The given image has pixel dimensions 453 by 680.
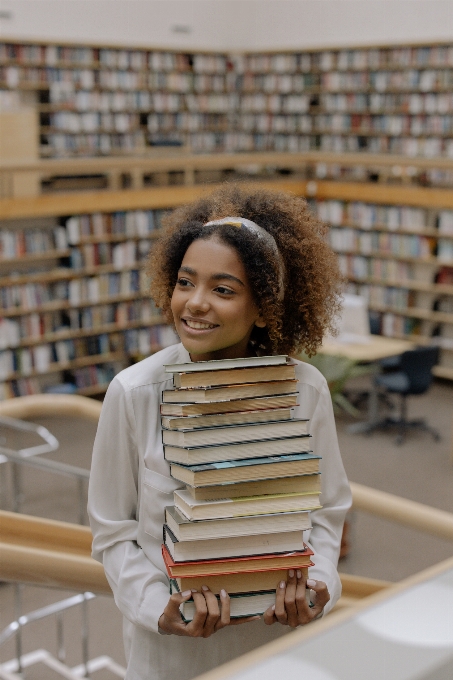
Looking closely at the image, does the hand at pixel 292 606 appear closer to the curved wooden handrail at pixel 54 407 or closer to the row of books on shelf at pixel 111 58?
the curved wooden handrail at pixel 54 407

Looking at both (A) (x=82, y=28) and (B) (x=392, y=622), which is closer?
(B) (x=392, y=622)

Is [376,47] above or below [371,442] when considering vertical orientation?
above

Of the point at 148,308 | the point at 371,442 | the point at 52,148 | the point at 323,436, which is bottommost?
the point at 371,442

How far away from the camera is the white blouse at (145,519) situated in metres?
1.26

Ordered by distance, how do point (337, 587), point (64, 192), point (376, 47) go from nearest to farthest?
point (337, 587) → point (64, 192) → point (376, 47)

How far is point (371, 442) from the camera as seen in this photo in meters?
7.16

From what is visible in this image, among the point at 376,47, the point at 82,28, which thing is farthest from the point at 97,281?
the point at 376,47

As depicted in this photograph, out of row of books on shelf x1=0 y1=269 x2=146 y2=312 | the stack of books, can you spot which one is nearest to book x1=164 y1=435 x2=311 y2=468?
the stack of books

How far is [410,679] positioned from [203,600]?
2.29 ft

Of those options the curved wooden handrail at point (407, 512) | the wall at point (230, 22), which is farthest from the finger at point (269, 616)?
the wall at point (230, 22)

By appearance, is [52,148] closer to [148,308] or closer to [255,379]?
[148,308]

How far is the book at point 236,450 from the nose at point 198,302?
0.69 ft

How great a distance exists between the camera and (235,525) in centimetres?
114

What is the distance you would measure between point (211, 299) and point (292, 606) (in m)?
0.46
